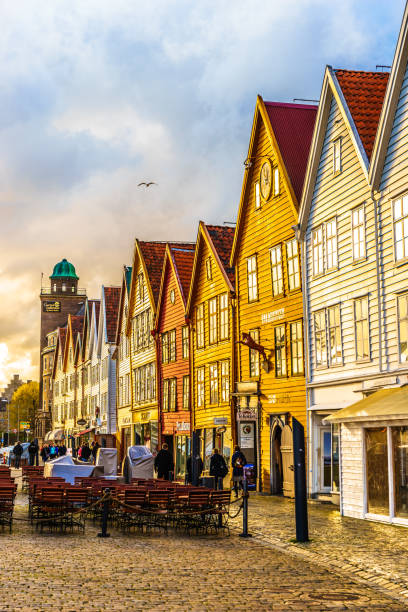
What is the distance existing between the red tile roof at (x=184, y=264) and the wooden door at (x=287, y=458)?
15.1 m

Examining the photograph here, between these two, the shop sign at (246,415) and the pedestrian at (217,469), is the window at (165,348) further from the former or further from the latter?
the pedestrian at (217,469)

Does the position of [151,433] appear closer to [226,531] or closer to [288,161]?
[288,161]

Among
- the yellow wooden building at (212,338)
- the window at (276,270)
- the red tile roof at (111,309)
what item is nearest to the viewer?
the window at (276,270)

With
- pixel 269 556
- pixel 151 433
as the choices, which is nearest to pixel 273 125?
pixel 269 556

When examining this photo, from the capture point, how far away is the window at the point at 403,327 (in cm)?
2023

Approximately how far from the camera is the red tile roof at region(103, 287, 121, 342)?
64312 mm

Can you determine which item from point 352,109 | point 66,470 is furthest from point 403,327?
point 66,470

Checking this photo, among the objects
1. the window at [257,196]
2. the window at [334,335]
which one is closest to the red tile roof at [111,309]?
the window at [257,196]

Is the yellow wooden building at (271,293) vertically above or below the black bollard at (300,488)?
above

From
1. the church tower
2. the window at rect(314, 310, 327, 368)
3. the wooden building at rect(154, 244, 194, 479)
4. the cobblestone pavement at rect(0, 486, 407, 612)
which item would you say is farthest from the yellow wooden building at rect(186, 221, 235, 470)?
the church tower

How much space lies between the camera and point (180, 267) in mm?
44469

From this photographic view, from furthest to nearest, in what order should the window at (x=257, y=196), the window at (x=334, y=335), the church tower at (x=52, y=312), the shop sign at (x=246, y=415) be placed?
the church tower at (x=52, y=312), the window at (x=257, y=196), the shop sign at (x=246, y=415), the window at (x=334, y=335)

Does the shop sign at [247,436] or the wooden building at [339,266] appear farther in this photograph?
the shop sign at [247,436]

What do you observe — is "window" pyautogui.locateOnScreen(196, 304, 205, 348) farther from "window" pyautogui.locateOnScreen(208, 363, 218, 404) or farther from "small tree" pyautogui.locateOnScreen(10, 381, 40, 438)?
"small tree" pyautogui.locateOnScreen(10, 381, 40, 438)
